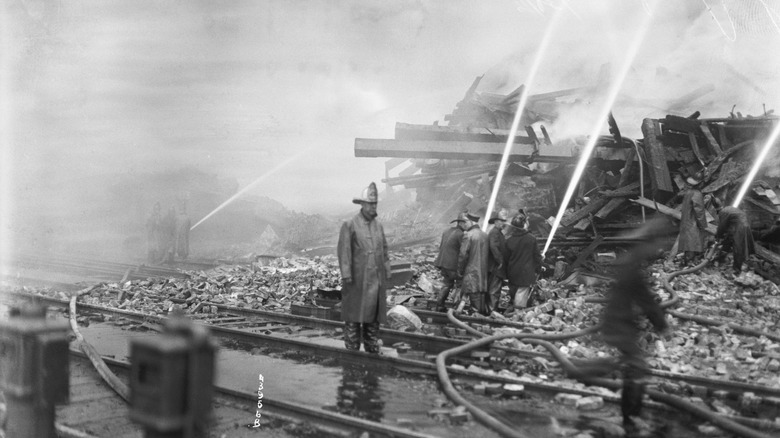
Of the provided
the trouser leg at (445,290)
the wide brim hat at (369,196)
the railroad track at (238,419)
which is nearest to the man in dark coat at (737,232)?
the trouser leg at (445,290)

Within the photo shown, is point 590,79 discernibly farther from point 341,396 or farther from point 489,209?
point 341,396

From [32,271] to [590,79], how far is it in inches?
879

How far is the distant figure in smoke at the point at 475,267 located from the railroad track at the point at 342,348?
215 centimetres

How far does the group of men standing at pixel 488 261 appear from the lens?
10.5 meters

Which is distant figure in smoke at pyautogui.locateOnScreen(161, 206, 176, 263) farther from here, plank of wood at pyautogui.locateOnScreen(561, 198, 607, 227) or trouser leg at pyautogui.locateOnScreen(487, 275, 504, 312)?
trouser leg at pyautogui.locateOnScreen(487, 275, 504, 312)

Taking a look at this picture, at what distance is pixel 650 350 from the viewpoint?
296 inches

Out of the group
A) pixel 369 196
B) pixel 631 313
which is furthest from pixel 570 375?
pixel 369 196

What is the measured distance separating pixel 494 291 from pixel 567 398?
5.23 meters

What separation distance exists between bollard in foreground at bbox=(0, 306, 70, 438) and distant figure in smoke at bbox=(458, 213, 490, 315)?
25.6ft

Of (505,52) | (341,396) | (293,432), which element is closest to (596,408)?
(341,396)

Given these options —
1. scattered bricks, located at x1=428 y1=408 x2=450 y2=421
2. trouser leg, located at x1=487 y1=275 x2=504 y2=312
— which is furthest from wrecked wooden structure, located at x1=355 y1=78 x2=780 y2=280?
scattered bricks, located at x1=428 y1=408 x2=450 y2=421

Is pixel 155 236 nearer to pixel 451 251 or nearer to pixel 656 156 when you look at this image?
pixel 451 251

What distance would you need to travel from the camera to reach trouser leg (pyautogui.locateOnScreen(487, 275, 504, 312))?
10800mm

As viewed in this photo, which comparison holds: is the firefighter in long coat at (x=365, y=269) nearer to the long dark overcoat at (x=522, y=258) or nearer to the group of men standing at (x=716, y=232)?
the long dark overcoat at (x=522, y=258)
